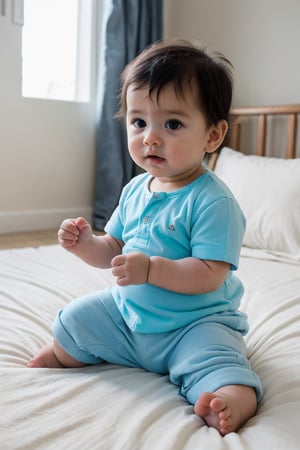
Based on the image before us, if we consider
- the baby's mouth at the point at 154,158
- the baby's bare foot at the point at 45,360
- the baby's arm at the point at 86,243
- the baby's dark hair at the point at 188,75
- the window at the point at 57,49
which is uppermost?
the window at the point at 57,49

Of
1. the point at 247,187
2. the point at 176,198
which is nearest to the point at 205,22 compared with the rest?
the point at 247,187

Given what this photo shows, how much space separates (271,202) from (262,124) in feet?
2.04

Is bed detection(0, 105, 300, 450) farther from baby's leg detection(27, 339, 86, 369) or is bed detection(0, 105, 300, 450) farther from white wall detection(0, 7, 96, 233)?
white wall detection(0, 7, 96, 233)

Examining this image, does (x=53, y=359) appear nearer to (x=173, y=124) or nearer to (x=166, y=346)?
(x=166, y=346)

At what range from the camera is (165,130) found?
856 mm

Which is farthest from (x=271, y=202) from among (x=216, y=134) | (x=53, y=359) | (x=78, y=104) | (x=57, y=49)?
(x=57, y=49)

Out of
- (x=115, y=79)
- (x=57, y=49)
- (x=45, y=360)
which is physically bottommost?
(x=45, y=360)

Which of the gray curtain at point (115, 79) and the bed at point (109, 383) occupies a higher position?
the gray curtain at point (115, 79)

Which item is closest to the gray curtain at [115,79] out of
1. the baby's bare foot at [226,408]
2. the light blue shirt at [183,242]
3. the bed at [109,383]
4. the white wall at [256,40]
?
the white wall at [256,40]

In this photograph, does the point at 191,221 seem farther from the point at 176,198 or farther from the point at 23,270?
the point at 23,270

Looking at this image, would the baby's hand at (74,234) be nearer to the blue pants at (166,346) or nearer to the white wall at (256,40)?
the blue pants at (166,346)

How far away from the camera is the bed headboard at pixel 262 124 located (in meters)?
2.19

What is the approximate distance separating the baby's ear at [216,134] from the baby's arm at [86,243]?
261 millimetres

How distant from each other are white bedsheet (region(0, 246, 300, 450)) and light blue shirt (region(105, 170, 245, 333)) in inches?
4.0
